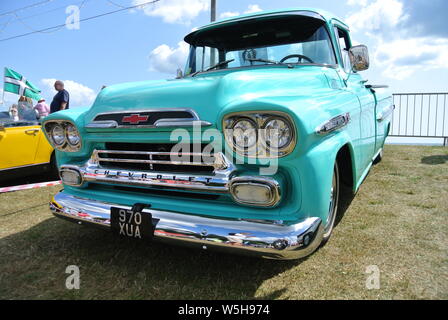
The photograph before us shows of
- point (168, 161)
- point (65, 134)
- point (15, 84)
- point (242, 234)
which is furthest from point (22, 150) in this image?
point (15, 84)

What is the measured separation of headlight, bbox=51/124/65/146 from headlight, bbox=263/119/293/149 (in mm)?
1622

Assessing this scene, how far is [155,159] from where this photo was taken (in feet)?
6.78

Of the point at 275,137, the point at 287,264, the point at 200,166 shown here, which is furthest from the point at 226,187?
the point at 287,264

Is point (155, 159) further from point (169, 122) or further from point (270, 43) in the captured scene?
point (270, 43)

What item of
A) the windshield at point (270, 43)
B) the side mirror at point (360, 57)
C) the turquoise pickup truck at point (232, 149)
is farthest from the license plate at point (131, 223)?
the side mirror at point (360, 57)

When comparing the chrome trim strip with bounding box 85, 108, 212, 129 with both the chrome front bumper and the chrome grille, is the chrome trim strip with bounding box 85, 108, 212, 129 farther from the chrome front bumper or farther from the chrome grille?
the chrome front bumper

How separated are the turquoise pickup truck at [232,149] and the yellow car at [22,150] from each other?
8.62 ft

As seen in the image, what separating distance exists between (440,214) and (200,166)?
242 centimetres

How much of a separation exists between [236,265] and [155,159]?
0.88 metres

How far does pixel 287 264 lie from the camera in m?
2.22

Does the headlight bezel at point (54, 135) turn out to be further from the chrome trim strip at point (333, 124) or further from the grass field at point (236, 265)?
the chrome trim strip at point (333, 124)

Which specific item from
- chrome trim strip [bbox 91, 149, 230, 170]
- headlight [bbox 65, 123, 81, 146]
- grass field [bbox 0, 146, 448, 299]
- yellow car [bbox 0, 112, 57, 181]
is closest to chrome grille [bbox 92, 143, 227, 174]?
chrome trim strip [bbox 91, 149, 230, 170]

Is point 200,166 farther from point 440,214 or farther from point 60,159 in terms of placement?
point 440,214

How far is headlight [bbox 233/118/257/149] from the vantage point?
1.72 m
